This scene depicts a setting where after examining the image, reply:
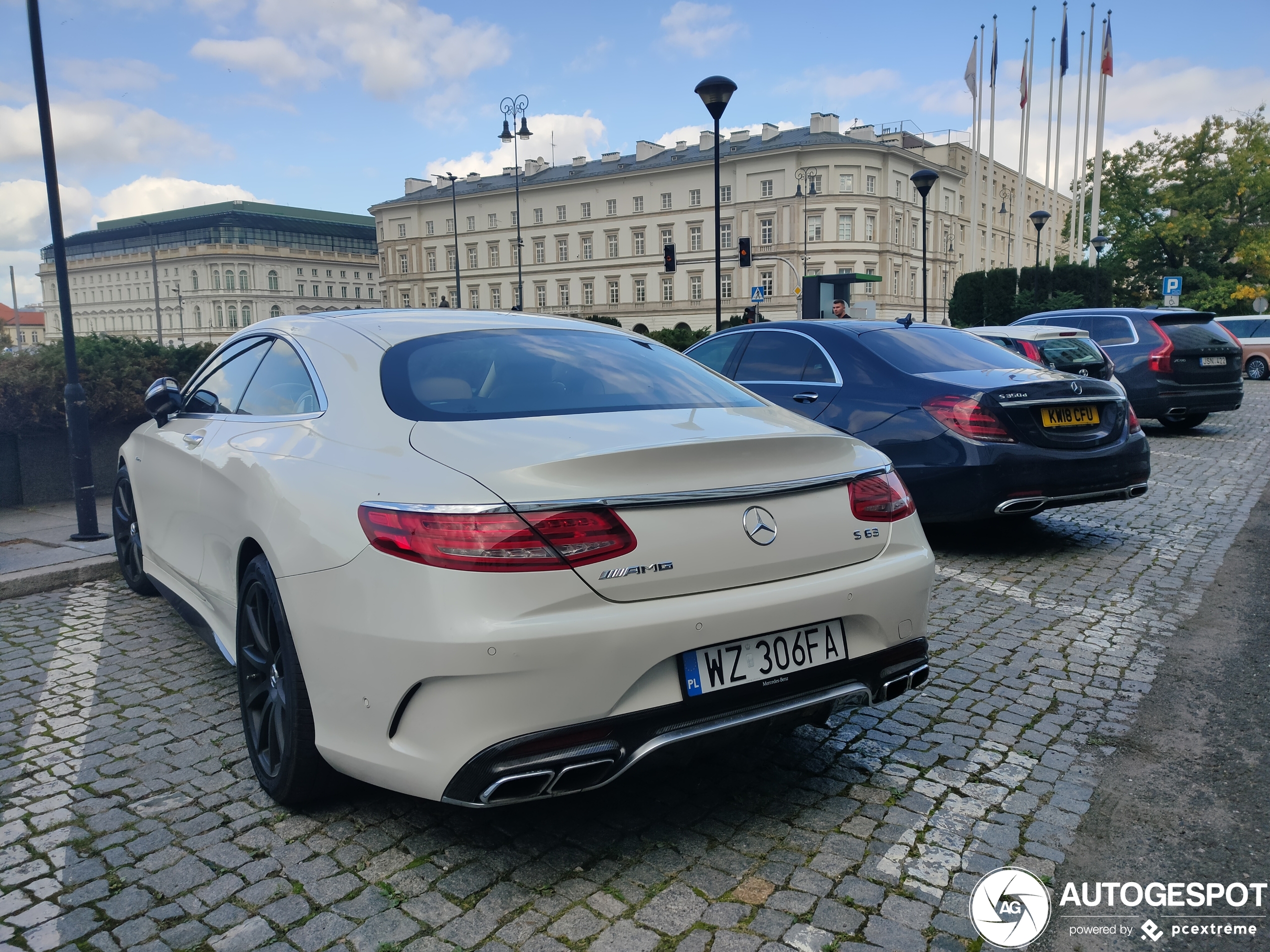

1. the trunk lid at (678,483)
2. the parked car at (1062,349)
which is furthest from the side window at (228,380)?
the parked car at (1062,349)

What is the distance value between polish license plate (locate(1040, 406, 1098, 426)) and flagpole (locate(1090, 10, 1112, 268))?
45338 millimetres

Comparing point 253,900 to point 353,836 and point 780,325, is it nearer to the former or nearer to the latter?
point 353,836

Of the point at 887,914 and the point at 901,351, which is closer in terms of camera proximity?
the point at 887,914

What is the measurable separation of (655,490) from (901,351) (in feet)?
15.4

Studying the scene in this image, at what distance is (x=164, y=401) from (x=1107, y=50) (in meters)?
54.4

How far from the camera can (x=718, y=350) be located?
7941mm

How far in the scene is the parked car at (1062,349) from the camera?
10.7 m

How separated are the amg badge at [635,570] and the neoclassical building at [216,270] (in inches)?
4699

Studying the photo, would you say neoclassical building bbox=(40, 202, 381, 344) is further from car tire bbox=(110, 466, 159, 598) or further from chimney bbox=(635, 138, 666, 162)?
car tire bbox=(110, 466, 159, 598)

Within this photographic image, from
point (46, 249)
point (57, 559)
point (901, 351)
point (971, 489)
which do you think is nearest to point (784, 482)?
point (971, 489)

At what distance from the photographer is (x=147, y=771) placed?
337 cm

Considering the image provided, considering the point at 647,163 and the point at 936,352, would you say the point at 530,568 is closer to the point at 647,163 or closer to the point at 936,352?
the point at 936,352

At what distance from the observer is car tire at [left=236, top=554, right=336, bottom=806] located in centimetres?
283

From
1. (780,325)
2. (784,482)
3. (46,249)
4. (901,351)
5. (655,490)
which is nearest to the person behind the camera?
(655,490)
